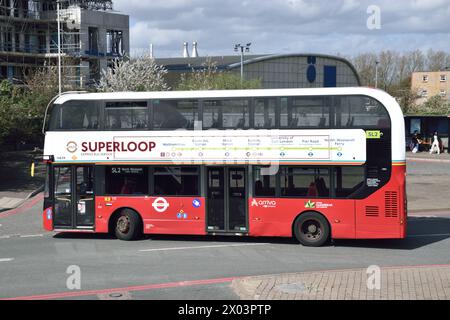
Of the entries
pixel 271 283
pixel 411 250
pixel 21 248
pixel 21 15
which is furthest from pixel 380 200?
pixel 21 15

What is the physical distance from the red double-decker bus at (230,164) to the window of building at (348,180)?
2cm

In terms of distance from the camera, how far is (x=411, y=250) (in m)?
14.7

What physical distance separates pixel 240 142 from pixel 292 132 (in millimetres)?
1335

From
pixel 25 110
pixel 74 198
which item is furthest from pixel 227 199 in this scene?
pixel 25 110

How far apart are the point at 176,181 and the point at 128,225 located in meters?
1.83

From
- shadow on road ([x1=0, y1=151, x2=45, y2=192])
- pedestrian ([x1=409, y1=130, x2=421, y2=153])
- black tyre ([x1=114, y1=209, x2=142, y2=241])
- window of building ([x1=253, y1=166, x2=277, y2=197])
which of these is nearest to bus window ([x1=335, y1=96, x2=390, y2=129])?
window of building ([x1=253, y1=166, x2=277, y2=197])

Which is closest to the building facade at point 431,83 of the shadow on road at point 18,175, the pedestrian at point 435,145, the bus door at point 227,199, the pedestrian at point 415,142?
the pedestrian at point 415,142

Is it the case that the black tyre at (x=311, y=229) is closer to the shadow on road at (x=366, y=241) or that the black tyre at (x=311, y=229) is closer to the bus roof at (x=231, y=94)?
the shadow on road at (x=366, y=241)

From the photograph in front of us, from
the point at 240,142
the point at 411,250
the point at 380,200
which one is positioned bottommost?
the point at 411,250

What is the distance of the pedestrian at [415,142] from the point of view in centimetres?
4694

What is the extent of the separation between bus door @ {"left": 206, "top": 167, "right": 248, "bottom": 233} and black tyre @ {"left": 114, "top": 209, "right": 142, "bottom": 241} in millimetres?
2017

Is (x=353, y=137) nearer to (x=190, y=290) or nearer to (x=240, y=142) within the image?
(x=240, y=142)

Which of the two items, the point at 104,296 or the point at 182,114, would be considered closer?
the point at 104,296

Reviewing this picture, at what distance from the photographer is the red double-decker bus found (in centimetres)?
1457
